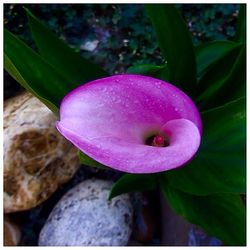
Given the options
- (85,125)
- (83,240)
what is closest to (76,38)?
(83,240)

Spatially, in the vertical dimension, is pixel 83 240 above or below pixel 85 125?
below

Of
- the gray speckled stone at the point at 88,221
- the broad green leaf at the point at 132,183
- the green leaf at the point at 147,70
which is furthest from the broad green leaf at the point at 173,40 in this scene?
the gray speckled stone at the point at 88,221


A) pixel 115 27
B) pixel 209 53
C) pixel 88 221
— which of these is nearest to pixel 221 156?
pixel 209 53

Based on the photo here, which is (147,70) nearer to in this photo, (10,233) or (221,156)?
(221,156)

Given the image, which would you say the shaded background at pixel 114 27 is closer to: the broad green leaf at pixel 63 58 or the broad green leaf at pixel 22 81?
the broad green leaf at pixel 63 58

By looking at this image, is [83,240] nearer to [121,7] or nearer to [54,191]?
[54,191]

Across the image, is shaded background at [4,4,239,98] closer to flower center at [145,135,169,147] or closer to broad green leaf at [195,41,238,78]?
Result: broad green leaf at [195,41,238,78]

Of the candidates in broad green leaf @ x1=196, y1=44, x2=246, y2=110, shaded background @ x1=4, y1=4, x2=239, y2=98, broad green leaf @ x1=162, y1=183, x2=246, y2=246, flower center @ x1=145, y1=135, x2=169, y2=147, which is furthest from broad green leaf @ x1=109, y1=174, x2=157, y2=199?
shaded background @ x1=4, y1=4, x2=239, y2=98
